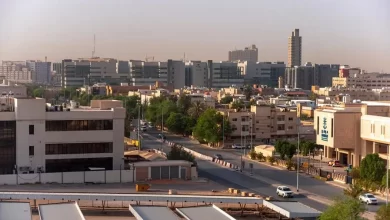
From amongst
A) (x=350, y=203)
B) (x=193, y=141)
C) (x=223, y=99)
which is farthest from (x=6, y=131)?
(x=223, y=99)

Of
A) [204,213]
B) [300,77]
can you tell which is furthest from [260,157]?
[300,77]

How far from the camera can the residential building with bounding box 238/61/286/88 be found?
2485 inches

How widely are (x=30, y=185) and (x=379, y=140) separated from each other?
763 cm

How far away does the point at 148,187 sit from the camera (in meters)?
12.9

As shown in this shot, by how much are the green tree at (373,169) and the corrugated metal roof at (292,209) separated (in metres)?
4.24

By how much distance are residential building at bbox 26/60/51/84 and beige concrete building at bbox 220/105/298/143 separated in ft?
166

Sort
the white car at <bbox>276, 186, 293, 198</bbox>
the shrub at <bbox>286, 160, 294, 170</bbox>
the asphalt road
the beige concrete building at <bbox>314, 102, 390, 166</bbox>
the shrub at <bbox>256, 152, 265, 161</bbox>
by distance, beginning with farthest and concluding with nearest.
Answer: the shrub at <bbox>256, 152, 265, 161</bbox>, the shrub at <bbox>286, 160, 294, 170</bbox>, the beige concrete building at <bbox>314, 102, 390, 166</bbox>, the asphalt road, the white car at <bbox>276, 186, 293, 198</bbox>

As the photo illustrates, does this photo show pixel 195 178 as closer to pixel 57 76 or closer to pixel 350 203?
pixel 350 203

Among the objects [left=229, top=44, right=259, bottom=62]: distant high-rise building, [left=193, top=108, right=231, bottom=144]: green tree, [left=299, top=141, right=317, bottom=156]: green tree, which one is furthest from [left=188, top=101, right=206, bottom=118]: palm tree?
[left=229, top=44, right=259, bottom=62]: distant high-rise building

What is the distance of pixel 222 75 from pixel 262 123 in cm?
3317

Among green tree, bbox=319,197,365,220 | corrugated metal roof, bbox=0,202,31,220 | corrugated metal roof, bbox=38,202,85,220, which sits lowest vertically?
corrugated metal roof, bbox=38,202,85,220

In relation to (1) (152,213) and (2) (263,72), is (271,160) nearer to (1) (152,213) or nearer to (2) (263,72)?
(1) (152,213)

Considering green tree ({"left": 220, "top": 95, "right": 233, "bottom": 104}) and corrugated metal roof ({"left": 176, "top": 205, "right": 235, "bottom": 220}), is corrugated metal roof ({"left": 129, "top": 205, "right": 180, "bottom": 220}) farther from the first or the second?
green tree ({"left": 220, "top": 95, "right": 233, "bottom": 104})

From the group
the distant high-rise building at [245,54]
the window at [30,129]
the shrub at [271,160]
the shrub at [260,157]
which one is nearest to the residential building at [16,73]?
the distant high-rise building at [245,54]
